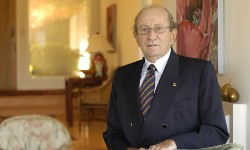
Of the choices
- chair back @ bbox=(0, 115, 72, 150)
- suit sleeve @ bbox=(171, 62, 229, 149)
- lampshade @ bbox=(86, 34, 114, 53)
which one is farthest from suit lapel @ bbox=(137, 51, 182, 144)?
lampshade @ bbox=(86, 34, 114, 53)

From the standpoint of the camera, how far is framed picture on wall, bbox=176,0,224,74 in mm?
3053

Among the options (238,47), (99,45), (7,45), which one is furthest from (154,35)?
(7,45)

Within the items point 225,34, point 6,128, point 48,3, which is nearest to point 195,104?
point 225,34

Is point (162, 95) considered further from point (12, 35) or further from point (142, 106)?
point (12, 35)

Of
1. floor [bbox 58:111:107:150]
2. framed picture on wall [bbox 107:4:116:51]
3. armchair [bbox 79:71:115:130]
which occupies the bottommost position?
floor [bbox 58:111:107:150]

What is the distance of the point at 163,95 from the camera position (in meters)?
1.97

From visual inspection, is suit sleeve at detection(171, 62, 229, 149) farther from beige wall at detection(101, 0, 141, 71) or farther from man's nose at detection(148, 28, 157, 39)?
beige wall at detection(101, 0, 141, 71)

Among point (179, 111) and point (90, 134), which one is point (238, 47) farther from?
point (90, 134)

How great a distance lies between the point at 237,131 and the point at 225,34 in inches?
27.6

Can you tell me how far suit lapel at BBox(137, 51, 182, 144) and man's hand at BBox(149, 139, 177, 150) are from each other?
0.12m

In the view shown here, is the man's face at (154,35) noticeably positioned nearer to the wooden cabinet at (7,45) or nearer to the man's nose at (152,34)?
the man's nose at (152,34)

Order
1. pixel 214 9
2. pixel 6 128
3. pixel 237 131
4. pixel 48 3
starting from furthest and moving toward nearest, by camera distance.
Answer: pixel 48 3 < pixel 214 9 < pixel 6 128 < pixel 237 131

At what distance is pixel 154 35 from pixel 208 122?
45 centimetres

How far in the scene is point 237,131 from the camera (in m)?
2.72
